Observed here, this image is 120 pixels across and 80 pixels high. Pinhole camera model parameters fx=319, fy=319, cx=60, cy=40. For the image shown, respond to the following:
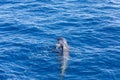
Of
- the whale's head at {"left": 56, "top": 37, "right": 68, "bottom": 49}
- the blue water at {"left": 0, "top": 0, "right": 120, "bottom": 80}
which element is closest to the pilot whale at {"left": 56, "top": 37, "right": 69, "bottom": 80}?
the whale's head at {"left": 56, "top": 37, "right": 68, "bottom": 49}

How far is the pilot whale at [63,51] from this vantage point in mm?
20075

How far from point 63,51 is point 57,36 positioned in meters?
3.19

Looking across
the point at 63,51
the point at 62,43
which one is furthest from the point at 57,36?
the point at 63,51

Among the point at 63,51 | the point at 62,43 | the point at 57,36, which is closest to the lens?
the point at 63,51

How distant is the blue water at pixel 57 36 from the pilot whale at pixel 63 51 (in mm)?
311

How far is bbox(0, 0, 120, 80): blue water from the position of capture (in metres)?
20.0

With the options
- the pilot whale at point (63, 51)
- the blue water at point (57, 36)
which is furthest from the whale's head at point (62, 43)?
the blue water at point (57, 36)

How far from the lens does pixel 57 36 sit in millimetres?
24500

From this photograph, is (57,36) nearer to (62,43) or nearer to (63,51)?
(62,43)

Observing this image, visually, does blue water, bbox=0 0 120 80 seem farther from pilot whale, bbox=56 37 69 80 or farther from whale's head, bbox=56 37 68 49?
whale's head, bbox=56 37 68 49

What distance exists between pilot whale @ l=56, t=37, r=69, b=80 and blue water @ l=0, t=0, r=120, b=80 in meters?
0.31

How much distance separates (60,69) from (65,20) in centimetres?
794

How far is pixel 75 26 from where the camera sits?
26109mm

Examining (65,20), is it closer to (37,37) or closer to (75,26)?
(75,26)
